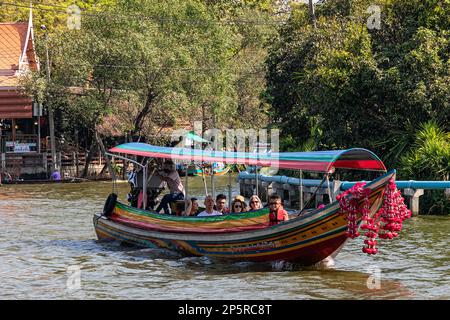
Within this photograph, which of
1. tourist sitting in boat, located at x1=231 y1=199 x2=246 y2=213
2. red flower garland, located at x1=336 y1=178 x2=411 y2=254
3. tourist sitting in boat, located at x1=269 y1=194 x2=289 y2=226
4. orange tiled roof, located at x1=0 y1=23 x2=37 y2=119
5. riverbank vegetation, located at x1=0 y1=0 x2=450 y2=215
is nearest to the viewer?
red flower garland, located at x1=336 y1=178 x2=411 y2=254

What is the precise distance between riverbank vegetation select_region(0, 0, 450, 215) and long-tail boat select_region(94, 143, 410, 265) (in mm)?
9570

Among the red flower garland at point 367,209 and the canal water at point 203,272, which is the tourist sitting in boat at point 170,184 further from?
the red flower garland at point 367,209

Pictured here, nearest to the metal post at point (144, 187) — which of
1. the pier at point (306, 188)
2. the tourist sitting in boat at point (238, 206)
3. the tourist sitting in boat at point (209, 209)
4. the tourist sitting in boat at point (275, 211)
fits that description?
the tourist sitting in boat at point (209, 209)

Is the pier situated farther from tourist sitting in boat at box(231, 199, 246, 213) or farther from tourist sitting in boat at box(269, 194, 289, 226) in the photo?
tourist sitting in boat at box(269, 194, 289, 226)

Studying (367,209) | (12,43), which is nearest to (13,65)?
(12,43)

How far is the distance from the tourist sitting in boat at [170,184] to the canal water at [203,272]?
1300 millimetres

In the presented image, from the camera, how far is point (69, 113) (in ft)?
136

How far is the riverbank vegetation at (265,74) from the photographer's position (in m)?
25.8

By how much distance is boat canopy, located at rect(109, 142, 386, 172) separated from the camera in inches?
579

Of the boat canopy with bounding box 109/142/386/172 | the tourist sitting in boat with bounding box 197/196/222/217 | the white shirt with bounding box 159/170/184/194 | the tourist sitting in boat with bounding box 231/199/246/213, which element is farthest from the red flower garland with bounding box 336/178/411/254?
the white shirt with bounding box 159/170/184/194

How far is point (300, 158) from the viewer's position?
15328 mm

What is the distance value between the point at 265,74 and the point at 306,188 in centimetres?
1843

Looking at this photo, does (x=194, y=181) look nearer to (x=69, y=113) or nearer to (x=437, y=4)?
(x=69, y=113)
